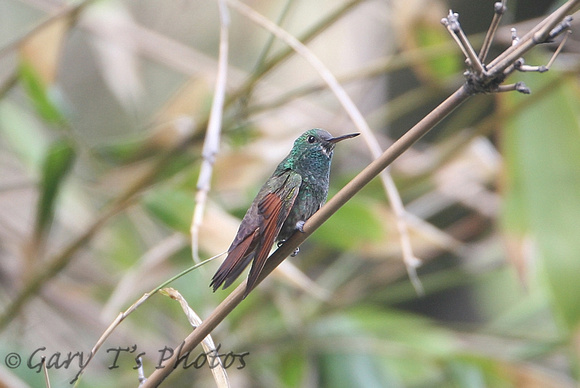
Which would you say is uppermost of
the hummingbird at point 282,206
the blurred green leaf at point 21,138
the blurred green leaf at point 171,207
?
the blurred green leaf at point 21,138

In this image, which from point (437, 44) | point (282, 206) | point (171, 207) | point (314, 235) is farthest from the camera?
point (437, 44)

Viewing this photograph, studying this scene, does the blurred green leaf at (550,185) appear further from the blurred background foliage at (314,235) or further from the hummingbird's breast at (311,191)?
the hummingbird's breast at (311,191)

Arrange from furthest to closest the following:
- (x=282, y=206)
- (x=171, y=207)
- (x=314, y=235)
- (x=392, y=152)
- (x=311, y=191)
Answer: (x=314, y=235)
(x=171, y=207)
(x=311, y=191)
(x=282, y=206)
(x=392, y=152)

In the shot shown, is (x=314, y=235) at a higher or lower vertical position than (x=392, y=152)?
higher

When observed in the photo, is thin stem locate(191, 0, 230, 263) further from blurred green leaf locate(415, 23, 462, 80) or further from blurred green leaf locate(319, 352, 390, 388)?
blurred green leaf locate(319, 352, 390, 388)

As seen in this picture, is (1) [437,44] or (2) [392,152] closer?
(2) [392,152]

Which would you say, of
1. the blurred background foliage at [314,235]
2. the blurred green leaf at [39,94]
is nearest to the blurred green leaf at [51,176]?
the blurred background foliage at [314,235]

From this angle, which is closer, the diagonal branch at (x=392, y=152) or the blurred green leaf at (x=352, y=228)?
the diagonal branch at (x=392, y=152)

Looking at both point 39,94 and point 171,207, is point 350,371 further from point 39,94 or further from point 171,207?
point 39,94

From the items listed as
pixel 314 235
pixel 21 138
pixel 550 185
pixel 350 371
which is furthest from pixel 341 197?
pixel 21 138
